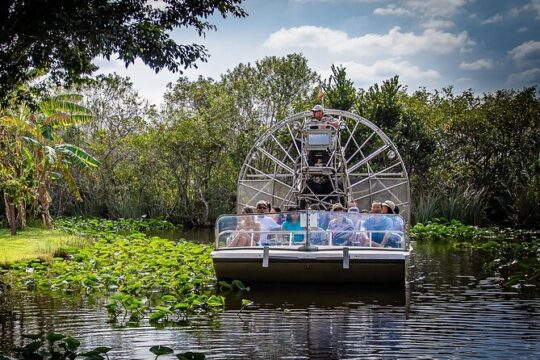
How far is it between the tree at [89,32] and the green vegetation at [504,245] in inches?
309

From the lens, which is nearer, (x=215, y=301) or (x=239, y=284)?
(x=215, y=301)

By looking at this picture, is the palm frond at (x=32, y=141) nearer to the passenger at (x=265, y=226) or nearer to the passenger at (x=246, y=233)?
the passenger at (x=246, y=233)

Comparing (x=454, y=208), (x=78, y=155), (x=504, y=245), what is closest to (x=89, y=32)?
(x=504, y=245)

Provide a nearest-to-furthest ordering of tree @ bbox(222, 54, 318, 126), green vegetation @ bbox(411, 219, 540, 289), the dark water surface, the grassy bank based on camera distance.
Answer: the dark water surface
green vegetation @ bbox(411, 219, 540, 289)
the grassy bank
tree @ bbox(222, 54, 318, 126)

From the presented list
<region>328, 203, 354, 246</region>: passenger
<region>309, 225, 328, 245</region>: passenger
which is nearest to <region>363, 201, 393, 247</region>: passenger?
<region>328, 203, 354, 246</region>: passenger

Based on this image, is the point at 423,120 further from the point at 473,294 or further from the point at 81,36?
the point at 81,36

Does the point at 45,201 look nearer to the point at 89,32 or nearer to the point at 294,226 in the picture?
the point at 294,226

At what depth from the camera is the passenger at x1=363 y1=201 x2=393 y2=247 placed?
14.6 meters

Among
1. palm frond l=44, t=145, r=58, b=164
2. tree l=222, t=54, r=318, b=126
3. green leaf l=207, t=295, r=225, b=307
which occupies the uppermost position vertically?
tree l=222, t=54, r=318, b=126

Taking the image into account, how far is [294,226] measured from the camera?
48.4ft

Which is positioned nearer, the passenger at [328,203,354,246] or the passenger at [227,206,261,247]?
the passenger at [328,203,354,246]

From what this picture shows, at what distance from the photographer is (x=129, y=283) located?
1446cm

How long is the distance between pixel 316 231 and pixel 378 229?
1.23 m

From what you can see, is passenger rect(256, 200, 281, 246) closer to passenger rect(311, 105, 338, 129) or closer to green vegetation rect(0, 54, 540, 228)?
passenger rect(311, 105, 338, 129)
